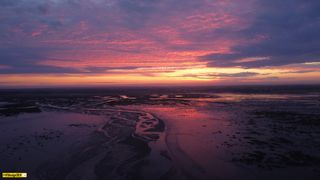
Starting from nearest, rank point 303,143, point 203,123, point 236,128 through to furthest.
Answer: point 303,143 < point 236,128 < point 203,123

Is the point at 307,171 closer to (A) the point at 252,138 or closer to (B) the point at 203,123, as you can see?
(A) the point at 252,138

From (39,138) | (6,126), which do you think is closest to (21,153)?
(39,138)

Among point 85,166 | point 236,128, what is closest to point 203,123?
point 236,128

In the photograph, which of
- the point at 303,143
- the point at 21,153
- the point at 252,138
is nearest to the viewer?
the point at 21,153

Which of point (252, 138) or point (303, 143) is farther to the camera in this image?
point (252, 138)

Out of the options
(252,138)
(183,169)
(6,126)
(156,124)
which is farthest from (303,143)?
(6,126)

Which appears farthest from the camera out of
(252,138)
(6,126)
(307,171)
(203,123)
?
(203,123)

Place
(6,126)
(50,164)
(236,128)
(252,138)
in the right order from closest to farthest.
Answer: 1. (50,164)
2. (252,138)
3. (236,128)
4. (6,126)

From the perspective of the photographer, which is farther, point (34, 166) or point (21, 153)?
point (21, 153)

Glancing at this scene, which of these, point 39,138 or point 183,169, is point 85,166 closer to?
point 183,169
